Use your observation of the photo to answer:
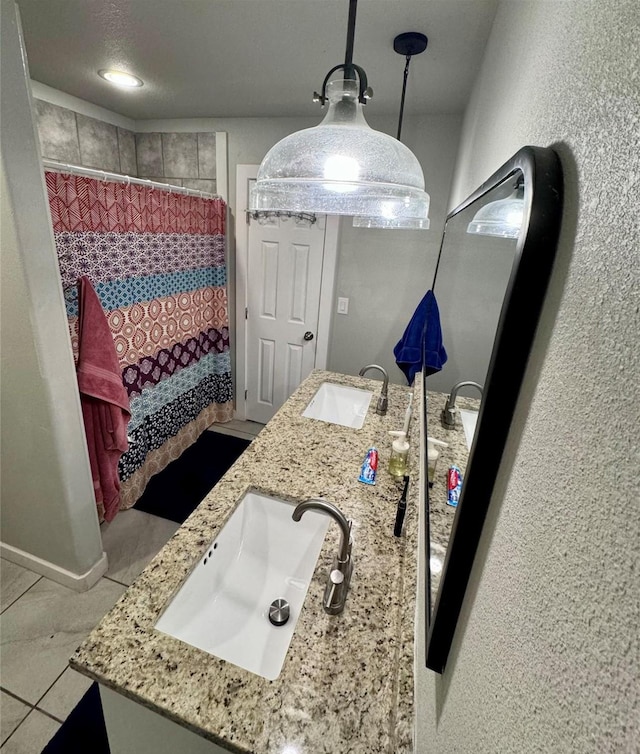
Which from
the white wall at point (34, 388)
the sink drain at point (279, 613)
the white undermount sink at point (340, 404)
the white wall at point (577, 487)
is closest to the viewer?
the white wall at point (577, 487)

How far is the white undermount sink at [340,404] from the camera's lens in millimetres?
2027

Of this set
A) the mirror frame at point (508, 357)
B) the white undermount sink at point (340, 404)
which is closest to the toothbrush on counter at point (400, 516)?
the mirror frame at point (508, 357)

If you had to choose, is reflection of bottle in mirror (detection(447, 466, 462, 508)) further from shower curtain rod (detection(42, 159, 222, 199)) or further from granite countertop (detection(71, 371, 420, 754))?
shower curtain rod (detection(42, 159, 222, 199))

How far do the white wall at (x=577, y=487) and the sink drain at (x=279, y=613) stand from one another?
653mm

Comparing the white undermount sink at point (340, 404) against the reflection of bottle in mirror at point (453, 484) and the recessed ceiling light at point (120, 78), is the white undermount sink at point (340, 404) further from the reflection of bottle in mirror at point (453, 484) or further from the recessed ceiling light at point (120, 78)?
the recessed ceiling light at point (120, 78)

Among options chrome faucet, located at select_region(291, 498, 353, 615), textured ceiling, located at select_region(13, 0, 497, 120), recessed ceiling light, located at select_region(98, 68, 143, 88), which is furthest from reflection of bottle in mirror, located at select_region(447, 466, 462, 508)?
recessed ceiling light, located at select_region(98, 68, 143, 88)

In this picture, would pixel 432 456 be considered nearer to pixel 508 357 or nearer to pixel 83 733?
pixel 508 357

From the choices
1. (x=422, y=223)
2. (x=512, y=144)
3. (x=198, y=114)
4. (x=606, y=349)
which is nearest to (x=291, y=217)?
(x=198, y=114)

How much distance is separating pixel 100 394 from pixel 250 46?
5.24 ft

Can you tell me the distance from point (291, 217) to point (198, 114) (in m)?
0.90

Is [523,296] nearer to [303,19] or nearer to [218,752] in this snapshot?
[218,752]

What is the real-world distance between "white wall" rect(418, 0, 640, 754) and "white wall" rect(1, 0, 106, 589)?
1422mm

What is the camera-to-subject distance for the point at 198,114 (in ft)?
8.20

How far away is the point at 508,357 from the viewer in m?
0.39
